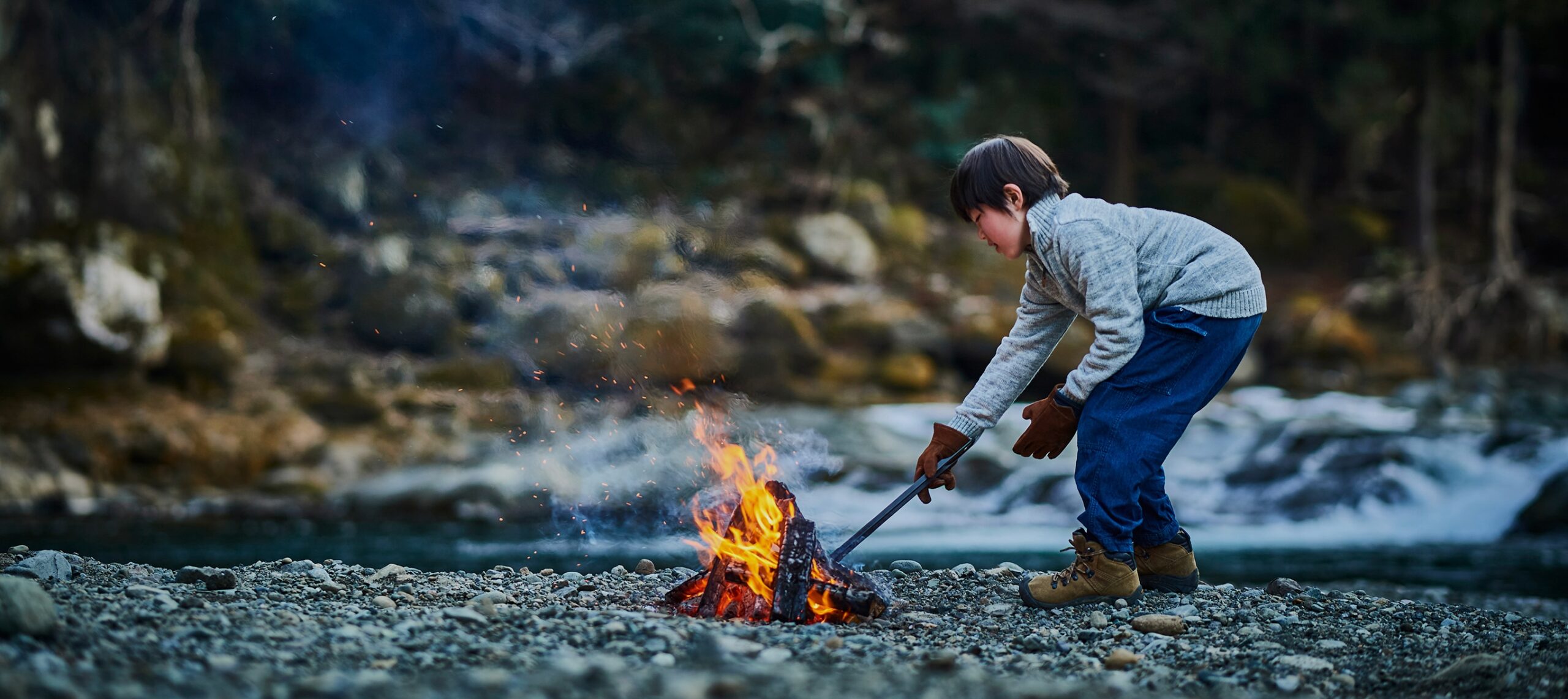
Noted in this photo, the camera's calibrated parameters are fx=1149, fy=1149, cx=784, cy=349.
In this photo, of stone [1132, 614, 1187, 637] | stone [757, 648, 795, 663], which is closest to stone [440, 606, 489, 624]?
stone [757, 648, 795, 663]

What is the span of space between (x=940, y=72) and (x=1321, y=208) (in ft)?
22.3

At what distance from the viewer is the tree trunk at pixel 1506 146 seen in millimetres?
16203

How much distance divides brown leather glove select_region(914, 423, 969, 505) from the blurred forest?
5.51m

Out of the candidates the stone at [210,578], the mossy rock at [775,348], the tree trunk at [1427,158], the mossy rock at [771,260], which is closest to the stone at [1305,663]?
the stone at [210,578]

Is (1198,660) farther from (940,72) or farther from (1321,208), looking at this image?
(1321,208)

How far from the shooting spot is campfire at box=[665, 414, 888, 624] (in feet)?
9.87

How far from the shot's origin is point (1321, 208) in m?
Result: 19.3

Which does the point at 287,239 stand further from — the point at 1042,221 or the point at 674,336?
the point at 1042,221

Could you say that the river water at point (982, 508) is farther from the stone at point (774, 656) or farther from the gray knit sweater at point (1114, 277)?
the stone at point (774, 656)

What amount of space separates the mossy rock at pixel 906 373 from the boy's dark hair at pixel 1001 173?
10697 millimetres

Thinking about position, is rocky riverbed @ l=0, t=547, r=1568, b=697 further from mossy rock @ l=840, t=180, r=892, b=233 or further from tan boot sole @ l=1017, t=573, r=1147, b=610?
mossy rock @ l=840, t=180, r=892, b=233

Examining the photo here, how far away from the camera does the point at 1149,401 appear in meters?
3.06

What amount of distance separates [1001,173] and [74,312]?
34.3ft

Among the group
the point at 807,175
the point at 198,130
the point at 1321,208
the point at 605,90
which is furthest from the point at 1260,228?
the point at 198,130
